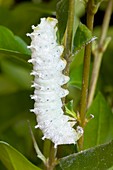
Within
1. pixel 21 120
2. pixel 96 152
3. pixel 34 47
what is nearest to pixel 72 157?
pixel 96 152

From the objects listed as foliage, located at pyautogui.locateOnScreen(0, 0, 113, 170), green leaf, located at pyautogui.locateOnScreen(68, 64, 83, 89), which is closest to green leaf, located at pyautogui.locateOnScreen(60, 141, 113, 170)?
foliage, located at pyautogui.locateOnScreen(0, 0, 113, 170)

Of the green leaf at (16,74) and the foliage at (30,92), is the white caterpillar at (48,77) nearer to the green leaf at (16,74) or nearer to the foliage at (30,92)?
the foliage at (30,92)

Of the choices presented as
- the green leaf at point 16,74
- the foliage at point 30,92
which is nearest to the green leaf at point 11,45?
the foliage at point 30,92

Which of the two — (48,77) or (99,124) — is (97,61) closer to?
(99,124)

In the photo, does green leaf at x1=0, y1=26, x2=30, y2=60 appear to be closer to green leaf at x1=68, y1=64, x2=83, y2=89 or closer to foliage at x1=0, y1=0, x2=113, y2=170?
foliage at x1=0, y1=0, x2=113, y2=170

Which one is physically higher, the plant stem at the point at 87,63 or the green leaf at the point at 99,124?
the plant stem at the point at 87,63
